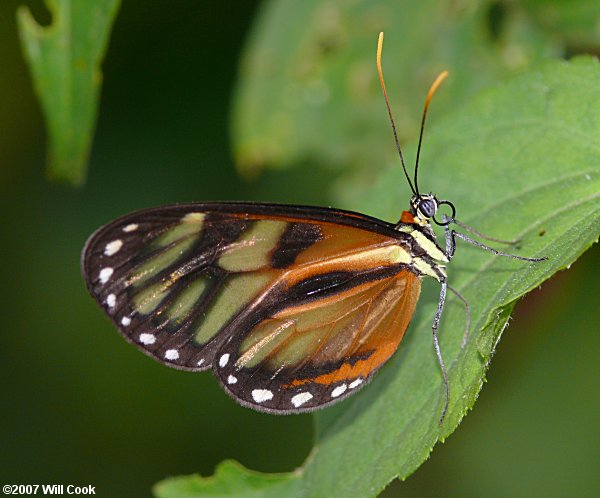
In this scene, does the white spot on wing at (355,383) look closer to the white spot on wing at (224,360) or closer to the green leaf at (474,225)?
the green leaf at (474,225)

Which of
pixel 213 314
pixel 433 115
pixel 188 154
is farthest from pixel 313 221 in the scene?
pixel 188 154

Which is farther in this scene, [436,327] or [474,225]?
[474,225]

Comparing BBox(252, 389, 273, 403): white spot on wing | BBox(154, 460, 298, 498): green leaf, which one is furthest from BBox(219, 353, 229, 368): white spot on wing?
BBox(154, 460, 298, 498): green leaf

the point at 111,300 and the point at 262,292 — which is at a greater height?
the point at 111,300

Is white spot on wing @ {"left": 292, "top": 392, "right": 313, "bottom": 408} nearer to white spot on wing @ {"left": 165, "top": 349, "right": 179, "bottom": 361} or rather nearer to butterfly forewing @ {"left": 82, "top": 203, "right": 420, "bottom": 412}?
butterfly forewing @ {"left": 82, "top": 203, "right": 420, "bottom": 412}

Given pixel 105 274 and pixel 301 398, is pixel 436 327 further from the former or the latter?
pixel 105 274

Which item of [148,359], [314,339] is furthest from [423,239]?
[148,359]

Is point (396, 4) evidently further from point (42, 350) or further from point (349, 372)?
→ point (42, 350)
